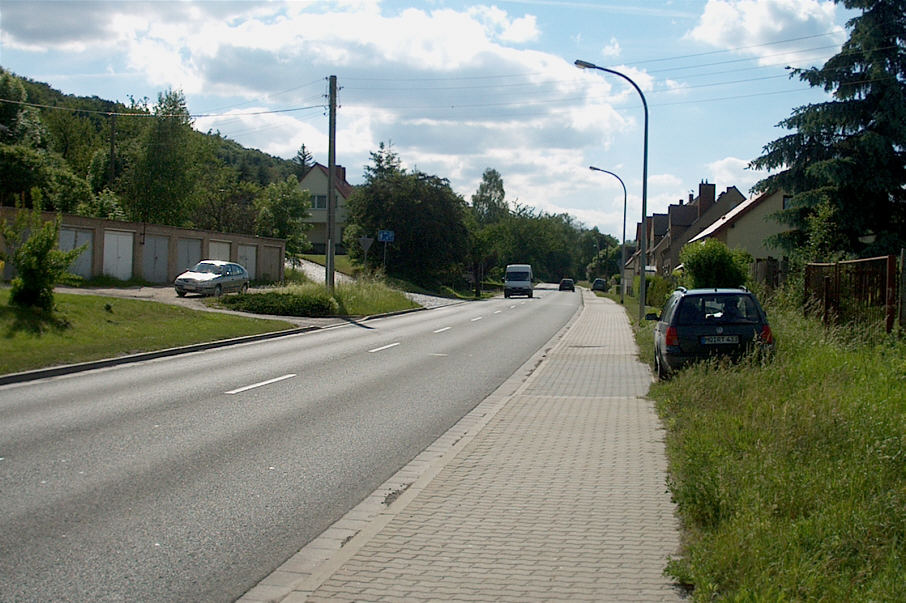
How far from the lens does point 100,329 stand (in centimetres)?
1995

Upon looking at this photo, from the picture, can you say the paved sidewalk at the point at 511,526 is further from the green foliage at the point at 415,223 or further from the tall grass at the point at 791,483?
the green foliage at the point at 415,223

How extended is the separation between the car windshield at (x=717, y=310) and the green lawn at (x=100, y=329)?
35.8 ft

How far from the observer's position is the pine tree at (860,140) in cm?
2547

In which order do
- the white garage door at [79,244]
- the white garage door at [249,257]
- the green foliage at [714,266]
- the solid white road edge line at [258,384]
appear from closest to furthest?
the solid white road edge line at [258,384] < the green foliage at [714,266] < the white garage door at [79,244] < the white garage door at [249,257]

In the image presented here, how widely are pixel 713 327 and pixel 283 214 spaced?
1957 inches

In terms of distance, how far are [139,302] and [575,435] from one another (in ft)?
62.3

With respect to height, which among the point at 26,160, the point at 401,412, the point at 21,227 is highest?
the point at 26,160

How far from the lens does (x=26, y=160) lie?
46.3m

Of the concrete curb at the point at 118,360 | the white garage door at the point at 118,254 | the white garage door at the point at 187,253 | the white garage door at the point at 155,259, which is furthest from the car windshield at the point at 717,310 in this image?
the white garage door at the point at 187,253

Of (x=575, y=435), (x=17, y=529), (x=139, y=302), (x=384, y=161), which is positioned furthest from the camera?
(x=384, y=161)

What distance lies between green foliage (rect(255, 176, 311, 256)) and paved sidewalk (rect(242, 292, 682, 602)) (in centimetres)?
5028

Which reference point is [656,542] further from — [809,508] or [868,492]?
[868,492]

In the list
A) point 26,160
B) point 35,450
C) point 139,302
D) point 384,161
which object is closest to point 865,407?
point 35,450

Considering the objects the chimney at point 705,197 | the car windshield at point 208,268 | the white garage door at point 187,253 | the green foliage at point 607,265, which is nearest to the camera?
the car windshield at point 208,268
